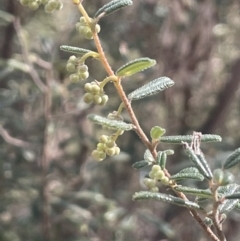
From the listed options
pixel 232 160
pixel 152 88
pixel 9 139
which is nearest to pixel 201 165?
pixel 232 160

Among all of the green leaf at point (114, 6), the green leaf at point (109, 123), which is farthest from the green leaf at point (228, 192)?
the green leaf at point (114, 6)

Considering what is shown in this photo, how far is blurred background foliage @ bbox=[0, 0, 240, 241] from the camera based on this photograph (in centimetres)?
151

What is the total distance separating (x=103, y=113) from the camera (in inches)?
65.7

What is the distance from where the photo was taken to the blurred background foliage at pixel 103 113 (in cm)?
151

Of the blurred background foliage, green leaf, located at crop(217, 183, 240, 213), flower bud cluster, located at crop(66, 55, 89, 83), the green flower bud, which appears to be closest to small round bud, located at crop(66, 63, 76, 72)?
flower bud cluster, located at crop(66, 55, 89, 83)

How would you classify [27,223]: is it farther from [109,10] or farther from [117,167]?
[109,10]

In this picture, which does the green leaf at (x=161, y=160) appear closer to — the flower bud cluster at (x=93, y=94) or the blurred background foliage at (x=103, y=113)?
the flower bud cluster at (x=93, y=94)

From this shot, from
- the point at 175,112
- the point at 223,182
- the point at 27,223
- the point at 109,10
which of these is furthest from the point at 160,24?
the point at 223,182

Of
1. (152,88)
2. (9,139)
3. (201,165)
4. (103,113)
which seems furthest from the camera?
(103,113)

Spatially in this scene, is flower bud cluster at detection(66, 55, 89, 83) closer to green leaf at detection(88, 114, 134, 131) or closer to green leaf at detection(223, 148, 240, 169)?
green leaf at detection(88, 114, 134, 131)

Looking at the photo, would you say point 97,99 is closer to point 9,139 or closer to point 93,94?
point 93,94

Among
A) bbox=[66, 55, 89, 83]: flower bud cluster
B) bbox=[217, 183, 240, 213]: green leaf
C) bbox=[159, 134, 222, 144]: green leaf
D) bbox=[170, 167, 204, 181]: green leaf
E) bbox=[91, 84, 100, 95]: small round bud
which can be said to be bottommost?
bbox=[217, 183, 240, 213]: green leaf

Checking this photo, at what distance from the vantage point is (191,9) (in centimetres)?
185

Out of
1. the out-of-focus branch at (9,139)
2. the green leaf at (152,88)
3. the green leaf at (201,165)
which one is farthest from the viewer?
the out-of-focus branch at (9,139)
